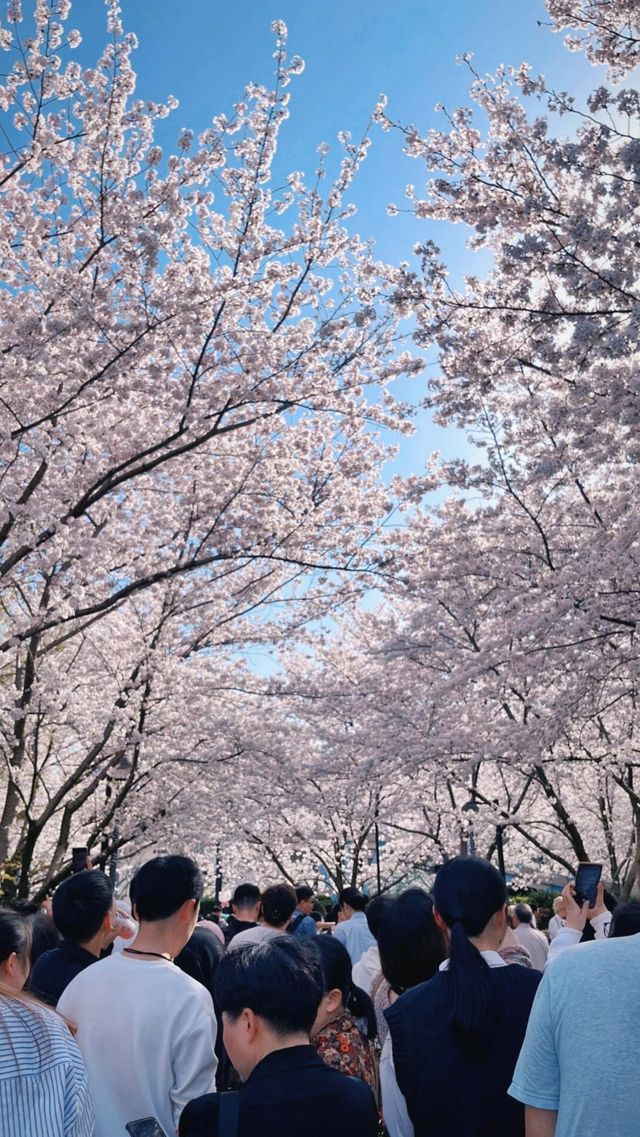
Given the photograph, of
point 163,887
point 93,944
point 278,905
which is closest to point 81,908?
point 93,944

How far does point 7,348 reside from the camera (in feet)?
24.8

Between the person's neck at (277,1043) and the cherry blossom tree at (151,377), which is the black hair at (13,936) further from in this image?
the cherry blossom tree at (151,377)

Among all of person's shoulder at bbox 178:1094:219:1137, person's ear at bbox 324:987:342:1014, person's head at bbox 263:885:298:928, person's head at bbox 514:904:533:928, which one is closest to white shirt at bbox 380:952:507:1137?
person's ear at bbox 324:987:342:1014

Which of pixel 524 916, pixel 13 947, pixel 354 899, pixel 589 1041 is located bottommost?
pixel 524 916

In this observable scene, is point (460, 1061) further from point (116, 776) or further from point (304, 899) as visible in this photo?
point (116, 776)

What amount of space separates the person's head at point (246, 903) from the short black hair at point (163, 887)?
145 inches

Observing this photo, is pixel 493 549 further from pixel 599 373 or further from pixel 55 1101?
pixel 55 1101

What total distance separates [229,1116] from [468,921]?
36.5 inches

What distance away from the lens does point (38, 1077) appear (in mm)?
1496

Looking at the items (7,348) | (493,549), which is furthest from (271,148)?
(493,549)

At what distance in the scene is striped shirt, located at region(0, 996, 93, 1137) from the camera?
4.78 feet

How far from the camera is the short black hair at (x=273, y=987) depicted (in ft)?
6.51

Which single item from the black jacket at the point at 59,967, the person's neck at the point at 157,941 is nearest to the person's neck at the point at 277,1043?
the person's neck at the point at 157,941

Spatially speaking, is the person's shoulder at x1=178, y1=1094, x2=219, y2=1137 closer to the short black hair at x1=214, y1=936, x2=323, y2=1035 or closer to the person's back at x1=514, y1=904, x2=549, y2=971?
the short black hair at x1=214, y1=936, x2=323, y2=1035
